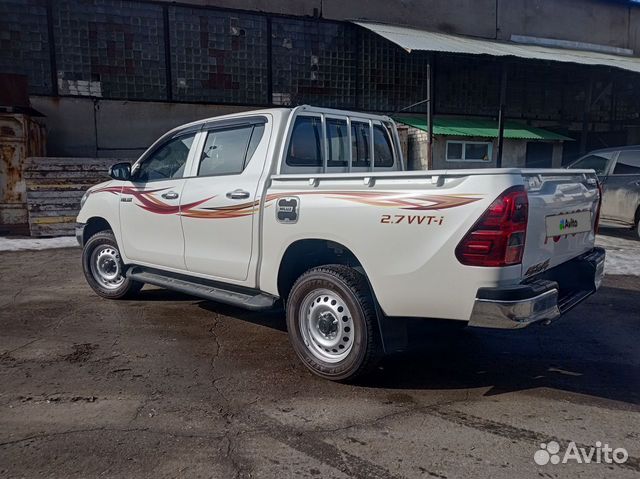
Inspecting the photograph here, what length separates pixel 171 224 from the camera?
16.8ft

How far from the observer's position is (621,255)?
29.7 feet

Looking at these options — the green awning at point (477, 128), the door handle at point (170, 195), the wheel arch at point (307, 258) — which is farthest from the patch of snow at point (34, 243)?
the green awning at point (477, 128)

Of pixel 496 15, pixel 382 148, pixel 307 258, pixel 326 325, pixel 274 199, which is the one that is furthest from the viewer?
pixel 496 15

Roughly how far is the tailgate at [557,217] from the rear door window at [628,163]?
7.06 meters

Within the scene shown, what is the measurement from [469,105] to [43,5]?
1304 cm

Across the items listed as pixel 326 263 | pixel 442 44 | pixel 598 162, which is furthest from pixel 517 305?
pixel 442 44

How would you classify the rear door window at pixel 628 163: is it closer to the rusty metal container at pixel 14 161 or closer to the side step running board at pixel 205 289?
the side step running board at pixel 205 289

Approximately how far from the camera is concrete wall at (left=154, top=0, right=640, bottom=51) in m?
15.2

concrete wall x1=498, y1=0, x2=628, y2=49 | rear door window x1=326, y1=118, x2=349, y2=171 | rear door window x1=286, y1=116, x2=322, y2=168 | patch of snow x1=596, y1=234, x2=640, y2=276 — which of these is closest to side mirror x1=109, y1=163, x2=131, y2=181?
rear door window x1=286, y1=116, x2=322, y2=168

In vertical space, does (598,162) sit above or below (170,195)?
above

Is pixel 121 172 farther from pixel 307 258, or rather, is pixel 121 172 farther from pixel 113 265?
pixel 307 258

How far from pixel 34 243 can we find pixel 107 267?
5012 millimetres

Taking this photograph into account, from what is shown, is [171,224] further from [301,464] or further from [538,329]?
[538,329]

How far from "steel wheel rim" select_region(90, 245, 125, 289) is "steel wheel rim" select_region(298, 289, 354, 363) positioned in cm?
305
